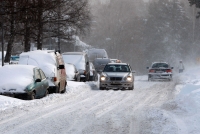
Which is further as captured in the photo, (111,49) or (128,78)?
(111,49)

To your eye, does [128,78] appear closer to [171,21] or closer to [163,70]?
[163,70]

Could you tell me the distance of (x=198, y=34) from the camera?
97500 mm

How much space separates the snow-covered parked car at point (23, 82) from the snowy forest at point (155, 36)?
2939 inches

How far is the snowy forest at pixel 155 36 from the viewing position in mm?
94875

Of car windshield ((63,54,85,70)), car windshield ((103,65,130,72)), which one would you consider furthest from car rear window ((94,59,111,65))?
car windshield ((103,65,130,72))

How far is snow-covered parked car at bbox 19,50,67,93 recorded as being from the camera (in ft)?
70.4

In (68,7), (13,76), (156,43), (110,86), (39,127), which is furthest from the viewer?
(156,43)

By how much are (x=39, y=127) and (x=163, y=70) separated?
1078 inches

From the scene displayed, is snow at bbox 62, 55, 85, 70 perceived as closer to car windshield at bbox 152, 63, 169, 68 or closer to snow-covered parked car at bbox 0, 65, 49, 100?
car windshield at bbox 152, 63, 169, 68

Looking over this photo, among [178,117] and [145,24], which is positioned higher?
[145,24]

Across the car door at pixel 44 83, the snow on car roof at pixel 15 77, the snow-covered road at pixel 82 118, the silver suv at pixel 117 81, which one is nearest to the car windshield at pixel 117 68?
the silver suv at pixel 117 81

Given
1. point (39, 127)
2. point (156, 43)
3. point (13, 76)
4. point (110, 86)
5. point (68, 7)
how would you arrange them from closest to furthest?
point (39, 127) → point (13, 76) → point (110, 86) → point (68, 7) → point (156, 43)

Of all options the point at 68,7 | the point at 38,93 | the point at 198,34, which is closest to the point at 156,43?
the point at 198,34

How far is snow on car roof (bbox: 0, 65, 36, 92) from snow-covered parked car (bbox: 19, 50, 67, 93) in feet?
6.98
